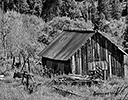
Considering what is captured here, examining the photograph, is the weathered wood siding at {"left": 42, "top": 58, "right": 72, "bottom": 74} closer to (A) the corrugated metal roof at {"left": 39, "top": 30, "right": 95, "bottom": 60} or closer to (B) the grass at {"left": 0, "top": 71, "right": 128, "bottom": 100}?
(A) the corrugated metal roof at {"left": 39, "top": 30, "right": 95, "bottom": 60}

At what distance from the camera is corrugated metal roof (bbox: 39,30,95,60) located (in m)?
22.0

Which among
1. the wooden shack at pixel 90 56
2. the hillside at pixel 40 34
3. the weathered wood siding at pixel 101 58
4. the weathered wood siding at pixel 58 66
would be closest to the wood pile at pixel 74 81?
the hillside at pixel 40 34

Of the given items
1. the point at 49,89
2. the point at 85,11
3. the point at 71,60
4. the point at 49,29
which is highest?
the point at 85,11

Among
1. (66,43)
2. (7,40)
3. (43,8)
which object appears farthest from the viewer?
(43,8)

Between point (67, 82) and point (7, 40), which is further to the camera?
point (7, 40)

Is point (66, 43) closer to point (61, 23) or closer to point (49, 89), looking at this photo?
point (49, 89)

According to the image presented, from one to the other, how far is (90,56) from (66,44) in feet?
7.81

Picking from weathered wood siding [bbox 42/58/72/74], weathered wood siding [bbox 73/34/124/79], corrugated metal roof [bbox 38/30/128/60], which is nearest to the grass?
weathered wood siding [bbox 73/34/124/79]

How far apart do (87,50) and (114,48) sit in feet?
6.64

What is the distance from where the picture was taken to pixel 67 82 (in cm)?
1852

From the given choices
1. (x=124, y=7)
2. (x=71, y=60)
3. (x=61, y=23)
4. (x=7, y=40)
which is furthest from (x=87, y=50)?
(x=124, y=7)

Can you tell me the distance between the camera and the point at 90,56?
22453mm

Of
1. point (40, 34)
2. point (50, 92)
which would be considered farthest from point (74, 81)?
point (40, 34)

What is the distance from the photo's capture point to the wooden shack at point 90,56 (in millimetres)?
21859
